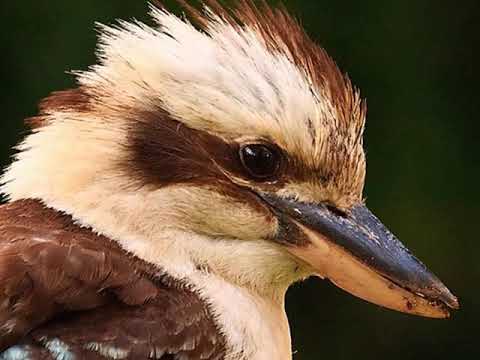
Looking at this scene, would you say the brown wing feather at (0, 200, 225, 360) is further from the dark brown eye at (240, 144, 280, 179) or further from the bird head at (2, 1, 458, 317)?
the dark brown eye at (240, 144, 280, 179)

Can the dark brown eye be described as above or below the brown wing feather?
above

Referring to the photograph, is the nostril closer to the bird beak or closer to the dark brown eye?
the bird beak

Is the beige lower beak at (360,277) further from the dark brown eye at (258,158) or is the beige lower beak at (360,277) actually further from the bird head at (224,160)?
the dark brown eye at (258,158)

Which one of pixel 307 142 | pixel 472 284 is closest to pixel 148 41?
pixel 307 142

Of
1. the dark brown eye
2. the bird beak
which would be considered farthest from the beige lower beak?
the dark brown eye

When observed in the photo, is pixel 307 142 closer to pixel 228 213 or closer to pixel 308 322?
pixel 228 213

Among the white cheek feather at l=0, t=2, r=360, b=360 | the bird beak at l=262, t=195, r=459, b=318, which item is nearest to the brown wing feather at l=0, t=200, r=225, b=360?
the white cheek feather at l=0, t=2, r=360, b=360

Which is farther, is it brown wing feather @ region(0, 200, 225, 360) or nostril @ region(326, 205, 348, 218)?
nostril @ region(326, 205, 348, 218)
